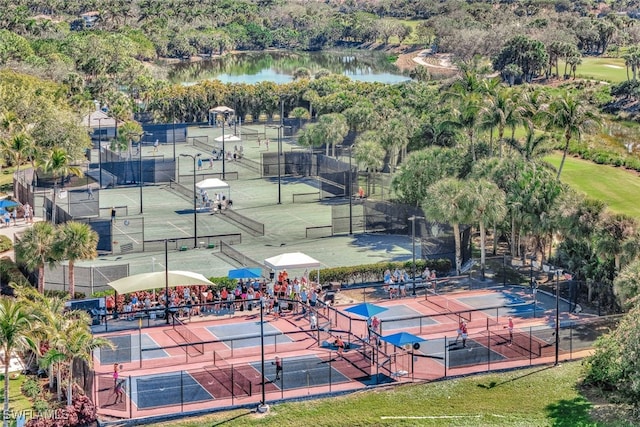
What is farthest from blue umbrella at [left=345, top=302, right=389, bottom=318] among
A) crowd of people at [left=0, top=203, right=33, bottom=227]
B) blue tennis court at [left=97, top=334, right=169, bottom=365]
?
crowd of people at [left=0, top=203, right=33, bottom=227]

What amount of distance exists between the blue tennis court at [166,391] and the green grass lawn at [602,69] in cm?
12198

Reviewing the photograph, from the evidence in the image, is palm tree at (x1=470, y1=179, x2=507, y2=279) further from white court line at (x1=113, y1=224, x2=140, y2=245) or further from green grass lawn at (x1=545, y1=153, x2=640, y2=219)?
white court line at (x1=113, y1=224, x2=140, y2=245)

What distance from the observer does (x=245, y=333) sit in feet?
153

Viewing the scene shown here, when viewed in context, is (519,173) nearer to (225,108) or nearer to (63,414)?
(63,414)

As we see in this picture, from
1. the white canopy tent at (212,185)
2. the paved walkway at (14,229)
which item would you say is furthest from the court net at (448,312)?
the paved walkway at (14,229)

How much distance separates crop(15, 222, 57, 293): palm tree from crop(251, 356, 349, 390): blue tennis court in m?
12.1

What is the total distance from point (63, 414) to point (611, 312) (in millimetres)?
25307

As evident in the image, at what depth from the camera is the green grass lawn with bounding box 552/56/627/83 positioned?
156m

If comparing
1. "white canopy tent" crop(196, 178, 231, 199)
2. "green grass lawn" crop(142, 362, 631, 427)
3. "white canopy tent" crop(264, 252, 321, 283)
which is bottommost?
"green grass lawn" crop(142, 362, 631, 427)

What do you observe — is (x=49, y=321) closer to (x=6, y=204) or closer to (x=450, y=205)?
(x=450, y=205)

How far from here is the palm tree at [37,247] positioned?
48031 millimetres

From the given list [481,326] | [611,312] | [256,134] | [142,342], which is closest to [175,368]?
[142,342]

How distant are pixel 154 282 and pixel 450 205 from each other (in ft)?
52.8

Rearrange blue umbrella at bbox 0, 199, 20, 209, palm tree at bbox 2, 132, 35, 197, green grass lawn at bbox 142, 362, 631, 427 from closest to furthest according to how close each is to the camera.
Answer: green grass lawn at bbox 142, 362, 631, 427 → blue umbrella at bbox 0, 199, 20, 209 → palm tree at bbox 2, 132, 35, 197
